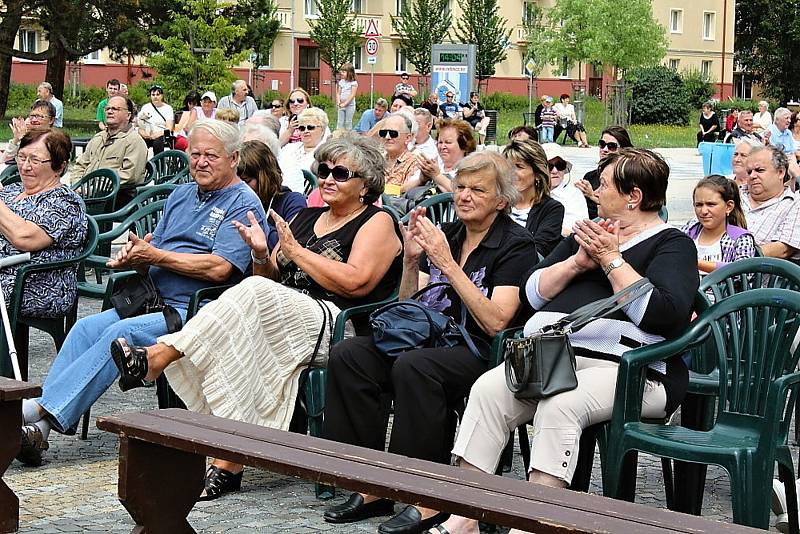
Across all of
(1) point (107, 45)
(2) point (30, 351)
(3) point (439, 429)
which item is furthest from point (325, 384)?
(1) point (107, 45)

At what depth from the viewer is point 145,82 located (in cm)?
4872

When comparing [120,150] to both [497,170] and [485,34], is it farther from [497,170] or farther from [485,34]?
[485,34]

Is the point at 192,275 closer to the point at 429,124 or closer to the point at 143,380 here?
the point at 143,380

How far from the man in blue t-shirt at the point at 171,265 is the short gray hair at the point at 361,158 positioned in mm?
504

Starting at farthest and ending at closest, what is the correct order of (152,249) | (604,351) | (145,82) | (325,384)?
(145,82) → (152,249) → (325,384) → (604,351)

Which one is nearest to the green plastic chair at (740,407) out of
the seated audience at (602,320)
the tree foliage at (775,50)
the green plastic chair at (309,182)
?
the seated audience at (602,320)

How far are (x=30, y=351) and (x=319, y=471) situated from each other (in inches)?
200

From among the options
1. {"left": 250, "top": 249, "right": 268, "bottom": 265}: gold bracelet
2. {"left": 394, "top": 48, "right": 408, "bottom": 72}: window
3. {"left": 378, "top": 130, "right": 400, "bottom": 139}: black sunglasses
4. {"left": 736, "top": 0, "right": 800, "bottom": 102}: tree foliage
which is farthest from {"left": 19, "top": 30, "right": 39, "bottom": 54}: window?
{"left": 250, "top": 249, "right": 268, "bottom": 265}: gold bracelet

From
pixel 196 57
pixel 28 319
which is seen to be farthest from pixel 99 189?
pixel 196 57

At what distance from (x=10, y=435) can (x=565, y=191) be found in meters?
4.35

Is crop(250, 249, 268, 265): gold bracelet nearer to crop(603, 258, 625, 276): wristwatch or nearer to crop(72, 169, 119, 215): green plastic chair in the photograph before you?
crop(603, 258, 625, 276): wristwatch

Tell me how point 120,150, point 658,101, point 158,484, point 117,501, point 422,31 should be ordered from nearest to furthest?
1. point 158,484
2. point 117,501
3. point 120,150
4. point 658,101
5. point 422,31

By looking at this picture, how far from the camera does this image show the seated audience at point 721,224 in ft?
21.7

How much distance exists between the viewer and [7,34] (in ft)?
126
